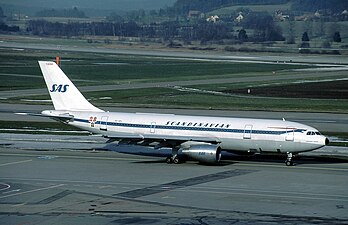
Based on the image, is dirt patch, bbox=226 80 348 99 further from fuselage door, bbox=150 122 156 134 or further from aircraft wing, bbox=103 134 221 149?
aircraft wing, bbox=103 134 221 149

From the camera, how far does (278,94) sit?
Answer: 116188 millimetres

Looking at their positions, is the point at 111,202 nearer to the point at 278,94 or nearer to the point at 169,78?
the point at 278,94

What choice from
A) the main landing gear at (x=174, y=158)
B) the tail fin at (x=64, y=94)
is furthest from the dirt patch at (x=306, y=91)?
the main landing gear at (x=174, y=158)

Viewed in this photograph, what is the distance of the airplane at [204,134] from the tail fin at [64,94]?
1.77 m

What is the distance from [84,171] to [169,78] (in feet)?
286

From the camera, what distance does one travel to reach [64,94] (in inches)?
2660

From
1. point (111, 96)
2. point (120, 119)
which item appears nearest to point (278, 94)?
point (111, 96)

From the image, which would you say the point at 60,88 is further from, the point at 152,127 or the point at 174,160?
the point at 174,160

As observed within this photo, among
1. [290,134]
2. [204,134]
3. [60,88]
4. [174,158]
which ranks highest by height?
[60,88]

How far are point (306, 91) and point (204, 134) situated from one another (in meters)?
60.8

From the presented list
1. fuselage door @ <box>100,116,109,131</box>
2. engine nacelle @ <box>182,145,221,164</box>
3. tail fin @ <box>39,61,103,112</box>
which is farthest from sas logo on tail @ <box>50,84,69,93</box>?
engine nacelle @ <box>182,145,221,164</box>

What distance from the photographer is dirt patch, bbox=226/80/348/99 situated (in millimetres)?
114562

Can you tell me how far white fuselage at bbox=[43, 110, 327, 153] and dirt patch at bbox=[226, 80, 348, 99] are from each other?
52366 millimetres

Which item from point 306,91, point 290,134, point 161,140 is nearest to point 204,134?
point 161,140
